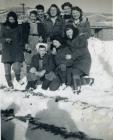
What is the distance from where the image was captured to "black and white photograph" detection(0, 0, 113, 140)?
9.25 ft

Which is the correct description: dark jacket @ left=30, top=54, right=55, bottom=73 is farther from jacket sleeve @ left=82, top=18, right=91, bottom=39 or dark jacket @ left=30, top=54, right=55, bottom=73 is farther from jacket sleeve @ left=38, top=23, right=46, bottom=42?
jacket sleeve @ left=82, top=18, right=91, bottom=39

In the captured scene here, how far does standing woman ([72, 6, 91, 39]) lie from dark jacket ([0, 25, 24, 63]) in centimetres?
40

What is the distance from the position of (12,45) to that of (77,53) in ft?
1.54

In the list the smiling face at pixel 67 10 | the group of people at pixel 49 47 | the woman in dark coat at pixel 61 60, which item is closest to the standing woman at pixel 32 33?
the group of people at pixel 49 47

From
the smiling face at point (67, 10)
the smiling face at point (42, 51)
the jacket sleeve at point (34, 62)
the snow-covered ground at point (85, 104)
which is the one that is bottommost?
the snow-covered ground at point (85, 104)

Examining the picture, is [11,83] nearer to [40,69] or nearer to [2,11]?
[40,69]

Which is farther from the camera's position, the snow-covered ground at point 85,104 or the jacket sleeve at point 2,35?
the jacket sleeve at point 2,35

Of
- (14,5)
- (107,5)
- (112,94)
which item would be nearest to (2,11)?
(14,5)

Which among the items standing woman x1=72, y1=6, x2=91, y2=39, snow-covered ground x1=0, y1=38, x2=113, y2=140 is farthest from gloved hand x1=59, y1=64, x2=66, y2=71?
standing woman x1=72, y1=6, x2=91, y2=39

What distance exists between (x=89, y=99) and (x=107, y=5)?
0.63 metres

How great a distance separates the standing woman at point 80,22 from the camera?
292 cm

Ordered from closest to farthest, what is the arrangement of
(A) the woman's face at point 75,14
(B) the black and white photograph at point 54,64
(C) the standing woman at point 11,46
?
(B) the black and white photograph at point 54,64 → (A) the woman's face at point 75,14 → (C) the standing woman at point 11,46

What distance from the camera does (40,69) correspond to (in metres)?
3.11

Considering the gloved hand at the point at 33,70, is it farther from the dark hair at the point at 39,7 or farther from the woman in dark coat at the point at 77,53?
the dark hair at the point at 39,7
